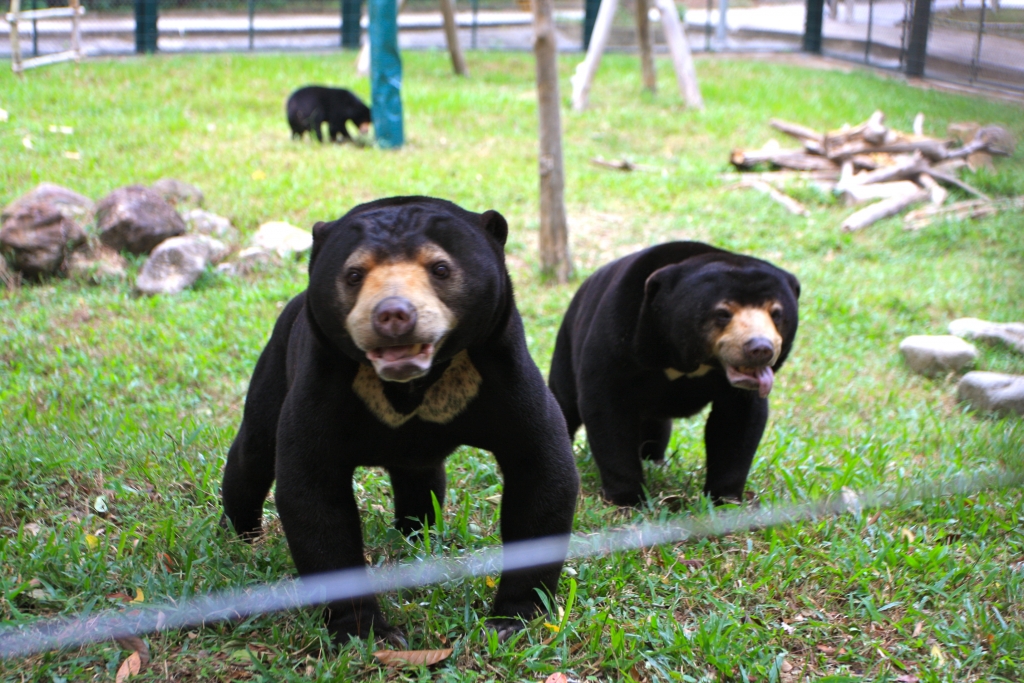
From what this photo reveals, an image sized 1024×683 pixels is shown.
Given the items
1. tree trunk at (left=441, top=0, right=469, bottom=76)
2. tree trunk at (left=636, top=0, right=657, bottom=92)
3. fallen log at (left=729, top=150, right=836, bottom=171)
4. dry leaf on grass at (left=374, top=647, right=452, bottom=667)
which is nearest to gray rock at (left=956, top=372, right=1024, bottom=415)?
dry leaf on grass at (left=374, top=647, right=452, bottom=667)

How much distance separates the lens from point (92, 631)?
2535 mm

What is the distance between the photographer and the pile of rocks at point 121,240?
6848 millimetres

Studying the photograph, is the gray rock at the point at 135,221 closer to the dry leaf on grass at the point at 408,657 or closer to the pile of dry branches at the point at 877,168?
the dry leaf on grass at the point at 408,657

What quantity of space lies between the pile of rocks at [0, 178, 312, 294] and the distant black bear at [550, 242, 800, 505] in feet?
13.0

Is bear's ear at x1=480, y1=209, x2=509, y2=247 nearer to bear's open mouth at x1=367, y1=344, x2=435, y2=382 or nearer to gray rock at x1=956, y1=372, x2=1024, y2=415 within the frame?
bear's open mouth at x1=367, y1=344, x2=435, y2=382

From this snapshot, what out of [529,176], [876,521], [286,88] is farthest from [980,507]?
[286,88]

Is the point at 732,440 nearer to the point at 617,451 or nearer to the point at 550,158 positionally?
the point at 617,451

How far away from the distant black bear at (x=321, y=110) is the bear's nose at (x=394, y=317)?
9.36 metres

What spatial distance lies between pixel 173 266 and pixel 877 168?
7429 mm

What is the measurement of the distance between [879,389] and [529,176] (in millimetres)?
4958

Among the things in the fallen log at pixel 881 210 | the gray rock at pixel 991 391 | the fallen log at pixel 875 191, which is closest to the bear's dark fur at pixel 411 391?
the gray rock at pixel 991 391

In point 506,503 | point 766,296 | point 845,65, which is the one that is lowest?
point 506,503

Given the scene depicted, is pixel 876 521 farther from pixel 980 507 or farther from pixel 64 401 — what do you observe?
Result: pixel 64 401

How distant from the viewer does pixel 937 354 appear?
603 cm
